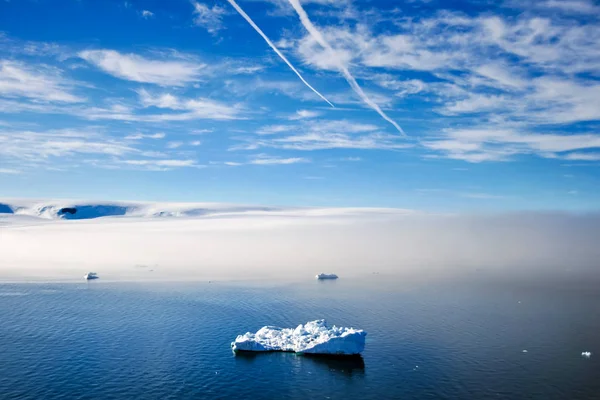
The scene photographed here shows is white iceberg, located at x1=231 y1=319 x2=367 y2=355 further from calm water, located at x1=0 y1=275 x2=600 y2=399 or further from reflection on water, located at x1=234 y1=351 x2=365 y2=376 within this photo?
calm water, located at x1=0 y1=275 x2=600 y2=399

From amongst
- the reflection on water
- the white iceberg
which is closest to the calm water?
the reflection on water

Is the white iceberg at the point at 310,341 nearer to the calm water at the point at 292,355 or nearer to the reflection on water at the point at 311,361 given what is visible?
the reflection on water at the point at 311,361

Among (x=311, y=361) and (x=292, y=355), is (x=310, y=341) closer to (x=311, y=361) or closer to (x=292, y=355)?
(x=292, y=355)

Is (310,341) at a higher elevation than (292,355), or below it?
higher

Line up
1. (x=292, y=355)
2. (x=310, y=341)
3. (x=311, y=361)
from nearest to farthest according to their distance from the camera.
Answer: (x=311, y=361) → (x=292, y=355) → (x=310, y=341)

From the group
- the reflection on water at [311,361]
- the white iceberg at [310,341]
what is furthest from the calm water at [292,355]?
the white iceberg at [310,341]

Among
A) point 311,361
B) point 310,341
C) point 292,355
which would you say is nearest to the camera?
point 311,361

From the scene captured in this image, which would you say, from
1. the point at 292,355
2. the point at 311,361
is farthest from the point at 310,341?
the point at 311,361
